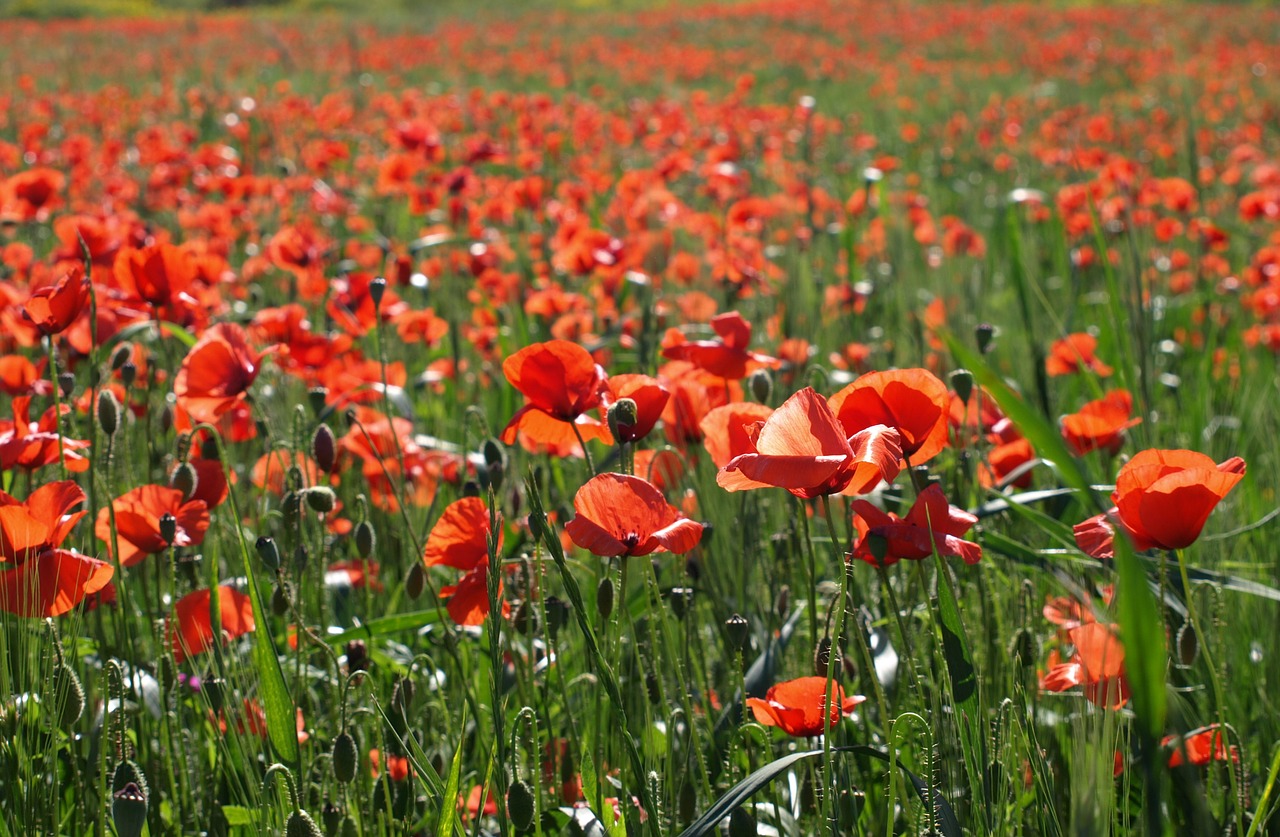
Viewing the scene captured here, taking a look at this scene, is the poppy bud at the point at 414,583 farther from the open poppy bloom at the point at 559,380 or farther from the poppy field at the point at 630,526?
the open poppy bloom at the point at 559,380

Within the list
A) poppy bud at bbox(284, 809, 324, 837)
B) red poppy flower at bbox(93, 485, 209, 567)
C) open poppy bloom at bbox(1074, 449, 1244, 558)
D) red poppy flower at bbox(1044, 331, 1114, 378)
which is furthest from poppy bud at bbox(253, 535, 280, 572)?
red poppy flower at bbox(1044, 331, 1114, 378)

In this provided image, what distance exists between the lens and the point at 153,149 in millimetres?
4293

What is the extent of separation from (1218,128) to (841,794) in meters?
8.59

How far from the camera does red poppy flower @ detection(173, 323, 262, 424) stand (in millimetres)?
1441

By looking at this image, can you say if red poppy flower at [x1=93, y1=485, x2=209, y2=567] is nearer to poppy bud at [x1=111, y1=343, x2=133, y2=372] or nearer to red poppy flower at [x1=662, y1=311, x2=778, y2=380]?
poppy bud at [x1=111, y1=343, x2=133, y2=372]

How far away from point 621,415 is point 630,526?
5.1 inches

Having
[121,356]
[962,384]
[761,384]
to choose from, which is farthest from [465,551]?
[121,356]

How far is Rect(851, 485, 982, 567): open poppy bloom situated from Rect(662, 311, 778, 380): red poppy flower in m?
0.45

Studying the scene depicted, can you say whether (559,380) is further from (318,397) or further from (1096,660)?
(318,397)

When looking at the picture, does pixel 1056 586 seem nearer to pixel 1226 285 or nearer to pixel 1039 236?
pixel 1226 285

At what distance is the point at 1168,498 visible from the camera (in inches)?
34.3

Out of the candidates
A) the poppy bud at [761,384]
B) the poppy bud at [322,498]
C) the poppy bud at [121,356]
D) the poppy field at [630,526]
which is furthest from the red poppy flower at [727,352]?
the poppy bud at [121,356]

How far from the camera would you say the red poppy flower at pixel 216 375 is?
56.7 inches

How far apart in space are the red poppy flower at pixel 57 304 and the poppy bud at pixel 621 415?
0.66 m
